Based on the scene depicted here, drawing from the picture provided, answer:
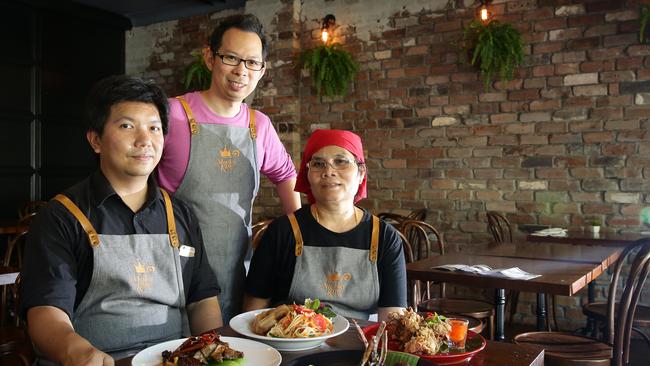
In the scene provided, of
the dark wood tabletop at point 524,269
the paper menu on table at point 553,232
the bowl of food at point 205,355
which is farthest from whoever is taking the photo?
the paper menu on table at point 553,232

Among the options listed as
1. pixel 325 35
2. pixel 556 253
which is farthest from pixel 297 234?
pixel 325 35

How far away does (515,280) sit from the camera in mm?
2545

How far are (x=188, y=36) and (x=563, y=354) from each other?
5490 mm

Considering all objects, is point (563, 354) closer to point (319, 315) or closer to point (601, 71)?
point (319, 315)

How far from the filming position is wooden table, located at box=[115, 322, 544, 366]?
49.3 inches

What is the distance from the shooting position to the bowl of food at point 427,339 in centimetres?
125

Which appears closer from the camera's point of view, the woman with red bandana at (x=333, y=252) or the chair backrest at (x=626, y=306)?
the woman with red bandana at (x=333, y=252)

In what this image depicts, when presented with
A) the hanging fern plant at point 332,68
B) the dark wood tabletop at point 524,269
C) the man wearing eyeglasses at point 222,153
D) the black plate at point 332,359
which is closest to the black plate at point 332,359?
the black plate at point 332,359

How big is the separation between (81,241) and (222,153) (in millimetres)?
717

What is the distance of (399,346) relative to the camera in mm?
1329

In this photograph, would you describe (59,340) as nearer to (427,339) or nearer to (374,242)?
(427,339)

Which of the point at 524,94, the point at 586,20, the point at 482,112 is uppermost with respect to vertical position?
the point at 586,20

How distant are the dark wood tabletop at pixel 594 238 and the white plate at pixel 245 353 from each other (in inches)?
129

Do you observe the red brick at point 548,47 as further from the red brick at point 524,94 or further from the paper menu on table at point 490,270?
the paper menu on table at point 490,270
